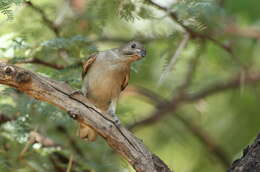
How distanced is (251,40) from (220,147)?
1.60 metres

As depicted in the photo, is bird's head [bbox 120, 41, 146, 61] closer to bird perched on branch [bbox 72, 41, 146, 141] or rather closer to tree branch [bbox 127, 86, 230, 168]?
bird perched on branch [bbox 72, 41, 146, 141]

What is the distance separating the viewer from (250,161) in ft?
15.5

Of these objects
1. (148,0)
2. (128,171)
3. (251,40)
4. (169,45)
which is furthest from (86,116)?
(251,40)

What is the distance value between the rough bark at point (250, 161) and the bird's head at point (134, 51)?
5.31 ft

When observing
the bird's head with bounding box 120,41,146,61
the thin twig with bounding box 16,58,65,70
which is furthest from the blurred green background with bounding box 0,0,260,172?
the bird's head with bounding box 120,41,146,61

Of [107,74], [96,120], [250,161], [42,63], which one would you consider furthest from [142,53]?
[250,161]

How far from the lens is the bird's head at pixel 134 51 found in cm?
605

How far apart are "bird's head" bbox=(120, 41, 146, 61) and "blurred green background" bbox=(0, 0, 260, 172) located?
11 centimetres

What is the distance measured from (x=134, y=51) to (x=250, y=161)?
1.88 meters

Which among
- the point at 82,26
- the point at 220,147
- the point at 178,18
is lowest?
the point at 220,147

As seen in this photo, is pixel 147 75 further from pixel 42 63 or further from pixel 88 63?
pixel 42 63

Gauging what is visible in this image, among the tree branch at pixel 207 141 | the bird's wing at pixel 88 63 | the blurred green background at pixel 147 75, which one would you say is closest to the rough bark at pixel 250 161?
the blurred green background at pixel 147 75

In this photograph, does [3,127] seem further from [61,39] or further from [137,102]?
[137,102]

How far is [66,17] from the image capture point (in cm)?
676
